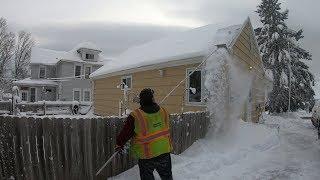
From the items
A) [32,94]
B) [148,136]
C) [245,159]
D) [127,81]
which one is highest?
[127,81]

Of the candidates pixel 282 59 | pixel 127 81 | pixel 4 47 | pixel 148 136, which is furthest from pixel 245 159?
pixel 4 47

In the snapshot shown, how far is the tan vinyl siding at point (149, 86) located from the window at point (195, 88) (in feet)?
0.70

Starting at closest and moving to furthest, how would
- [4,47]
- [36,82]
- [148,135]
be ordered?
[148,135], [36,82], [4,47]

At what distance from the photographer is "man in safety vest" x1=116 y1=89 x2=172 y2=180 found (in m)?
5.42

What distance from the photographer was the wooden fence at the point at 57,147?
5.52 meters

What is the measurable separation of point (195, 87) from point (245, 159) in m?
4.87

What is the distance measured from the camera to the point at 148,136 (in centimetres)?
543

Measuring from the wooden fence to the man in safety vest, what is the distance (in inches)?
34.0

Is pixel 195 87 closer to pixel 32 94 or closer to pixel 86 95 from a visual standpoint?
pixel 86 95

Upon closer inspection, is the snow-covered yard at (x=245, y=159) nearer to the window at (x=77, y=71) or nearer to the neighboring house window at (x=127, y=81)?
the neighboring house window at (x=127, y=81)

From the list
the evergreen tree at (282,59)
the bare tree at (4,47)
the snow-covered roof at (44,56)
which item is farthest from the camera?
the bare tree at (4,47)

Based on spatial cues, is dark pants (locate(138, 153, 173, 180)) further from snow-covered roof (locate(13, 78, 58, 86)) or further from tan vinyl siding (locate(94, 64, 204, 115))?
snow-covered roof (locate(13, 78, 58, 86))

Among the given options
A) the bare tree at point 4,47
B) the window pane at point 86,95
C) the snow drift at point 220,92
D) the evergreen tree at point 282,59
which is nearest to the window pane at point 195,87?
the snow drift at point 220,92

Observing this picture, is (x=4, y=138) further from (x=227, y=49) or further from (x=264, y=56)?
(x=264, y=56)
